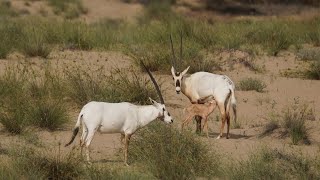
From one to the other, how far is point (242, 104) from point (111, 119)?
629 cm

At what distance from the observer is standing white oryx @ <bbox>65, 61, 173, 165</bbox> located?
9.58m

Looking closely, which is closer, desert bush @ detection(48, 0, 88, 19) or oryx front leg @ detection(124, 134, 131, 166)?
oryx front leg @ detection(124, 134, 131, 166)

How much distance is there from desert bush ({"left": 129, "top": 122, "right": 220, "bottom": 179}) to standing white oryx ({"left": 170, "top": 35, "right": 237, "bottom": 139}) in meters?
2.41

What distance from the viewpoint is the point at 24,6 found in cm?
3831

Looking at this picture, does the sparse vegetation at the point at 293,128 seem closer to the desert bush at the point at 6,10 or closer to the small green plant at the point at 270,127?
the small green plant at the point at 270,127

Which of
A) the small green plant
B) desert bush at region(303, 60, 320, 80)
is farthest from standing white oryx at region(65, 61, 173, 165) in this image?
desert bush at region(303, 60, 320, 80)

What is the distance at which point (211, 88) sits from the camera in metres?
12.4

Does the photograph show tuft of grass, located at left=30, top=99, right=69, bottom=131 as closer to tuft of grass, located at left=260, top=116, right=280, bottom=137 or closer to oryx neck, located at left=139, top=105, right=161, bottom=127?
oryx neck, located at left=139, top=105, right=161, bottom=127

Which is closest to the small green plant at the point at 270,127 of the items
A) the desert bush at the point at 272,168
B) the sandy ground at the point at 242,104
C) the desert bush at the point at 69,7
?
the sandy ground at the point at 242,104

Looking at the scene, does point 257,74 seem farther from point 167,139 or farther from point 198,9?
point 198,9

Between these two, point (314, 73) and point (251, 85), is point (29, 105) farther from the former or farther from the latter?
point (314, 73)

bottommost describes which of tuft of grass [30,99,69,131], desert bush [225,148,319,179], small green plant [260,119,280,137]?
small green plant [260,119,280,137]

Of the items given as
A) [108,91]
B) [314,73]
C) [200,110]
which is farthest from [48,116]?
[314,73]

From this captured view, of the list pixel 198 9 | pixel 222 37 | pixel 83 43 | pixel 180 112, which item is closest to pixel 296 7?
pixel 198 9
